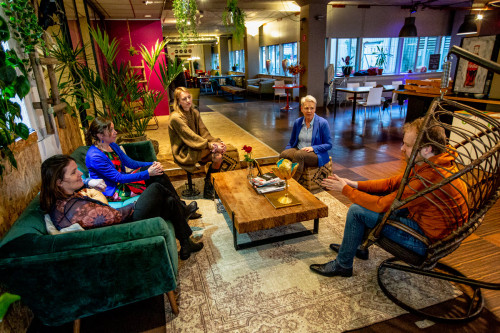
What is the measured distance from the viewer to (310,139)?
3.49 m

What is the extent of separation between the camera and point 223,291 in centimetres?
205

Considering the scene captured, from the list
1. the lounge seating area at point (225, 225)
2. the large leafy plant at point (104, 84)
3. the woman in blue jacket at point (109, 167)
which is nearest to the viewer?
the lounge seating area at point (225, 225)

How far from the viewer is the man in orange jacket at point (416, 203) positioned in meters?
1.63

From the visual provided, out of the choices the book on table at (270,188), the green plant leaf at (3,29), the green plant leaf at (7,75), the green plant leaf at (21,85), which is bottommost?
the book on table at (270,188)

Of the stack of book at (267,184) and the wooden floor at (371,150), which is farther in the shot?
the stack of book at (267,184)

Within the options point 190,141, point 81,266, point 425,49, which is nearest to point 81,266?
point 81,266

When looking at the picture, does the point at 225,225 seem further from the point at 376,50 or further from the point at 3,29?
the point at 376,50

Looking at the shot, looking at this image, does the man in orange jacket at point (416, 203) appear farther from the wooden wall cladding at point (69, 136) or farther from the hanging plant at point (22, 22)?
the wooden wall cladding at point (69, 136)

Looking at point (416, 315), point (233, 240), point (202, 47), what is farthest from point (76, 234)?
point (202, 47)

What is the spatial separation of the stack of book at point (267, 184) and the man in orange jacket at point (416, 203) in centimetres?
73

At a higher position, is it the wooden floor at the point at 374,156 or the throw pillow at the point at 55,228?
the throw pillow at the point at 55,228

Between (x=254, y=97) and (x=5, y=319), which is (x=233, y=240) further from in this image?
(x=254, y=97)

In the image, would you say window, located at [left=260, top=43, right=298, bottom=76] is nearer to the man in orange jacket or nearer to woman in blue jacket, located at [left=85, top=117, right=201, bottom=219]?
woman in blue jacket, located at [left=85, top=117, right=201, bottom=219]

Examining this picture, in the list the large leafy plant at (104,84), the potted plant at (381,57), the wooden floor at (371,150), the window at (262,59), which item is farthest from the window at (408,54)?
the large leafy plant at (104,84)
